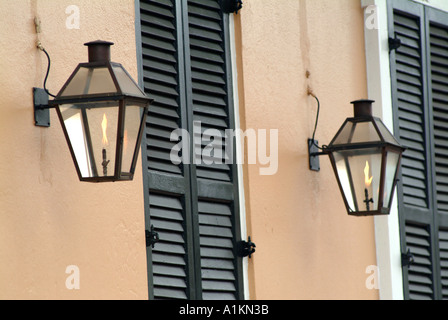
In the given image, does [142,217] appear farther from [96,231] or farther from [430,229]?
[430,229]

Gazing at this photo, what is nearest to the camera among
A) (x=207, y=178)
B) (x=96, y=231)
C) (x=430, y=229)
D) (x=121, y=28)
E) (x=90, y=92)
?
(x=90, y=92)

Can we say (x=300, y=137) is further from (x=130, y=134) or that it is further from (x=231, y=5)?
(x=130, y=134)

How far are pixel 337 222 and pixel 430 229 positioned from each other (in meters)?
1.10

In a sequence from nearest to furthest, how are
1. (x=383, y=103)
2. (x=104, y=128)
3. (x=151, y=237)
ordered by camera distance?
(x=104, y=128)
(x=151, y=237)
(x=383, y=103)

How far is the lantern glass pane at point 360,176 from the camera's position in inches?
233

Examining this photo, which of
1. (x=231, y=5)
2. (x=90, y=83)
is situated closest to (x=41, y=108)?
(x=90, y=83)

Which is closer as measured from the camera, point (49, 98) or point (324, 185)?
point (49, 98)

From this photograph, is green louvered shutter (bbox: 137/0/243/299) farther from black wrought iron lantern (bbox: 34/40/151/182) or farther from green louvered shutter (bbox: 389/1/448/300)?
green louvered shutter (bbox: 389/1/448/300)

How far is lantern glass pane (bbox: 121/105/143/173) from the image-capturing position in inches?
180

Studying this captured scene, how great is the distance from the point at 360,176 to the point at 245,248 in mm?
739

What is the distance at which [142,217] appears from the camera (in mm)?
5324

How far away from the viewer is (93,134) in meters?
4.54

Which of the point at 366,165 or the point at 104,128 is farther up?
the point at 104,128
